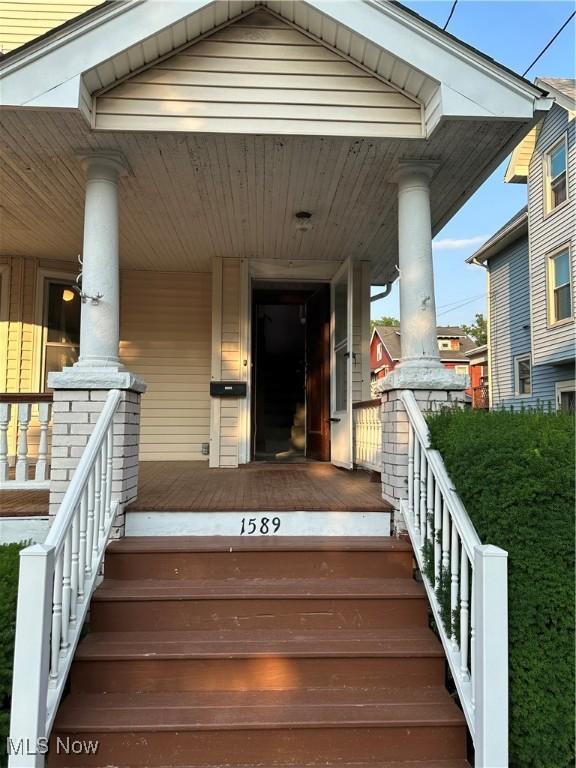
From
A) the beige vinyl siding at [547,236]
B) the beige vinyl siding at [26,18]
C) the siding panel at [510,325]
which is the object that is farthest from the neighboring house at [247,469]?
the siding panel at [510,325]

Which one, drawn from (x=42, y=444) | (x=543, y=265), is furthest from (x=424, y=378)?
(x=543, y=265)

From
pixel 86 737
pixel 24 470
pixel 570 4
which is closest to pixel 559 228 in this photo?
pixel 570 4

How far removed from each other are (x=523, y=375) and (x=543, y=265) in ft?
10.0

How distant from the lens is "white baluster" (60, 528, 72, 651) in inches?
84.0

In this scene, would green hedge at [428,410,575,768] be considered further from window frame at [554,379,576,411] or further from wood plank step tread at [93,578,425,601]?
window frame at [554,379,576,411]

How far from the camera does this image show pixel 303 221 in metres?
4.53

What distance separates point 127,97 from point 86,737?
11.0 feet

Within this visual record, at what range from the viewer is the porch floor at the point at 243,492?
10.2 ft

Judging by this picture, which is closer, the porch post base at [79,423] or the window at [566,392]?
the porch post base at [79,423]

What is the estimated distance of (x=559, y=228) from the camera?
32.4 feet

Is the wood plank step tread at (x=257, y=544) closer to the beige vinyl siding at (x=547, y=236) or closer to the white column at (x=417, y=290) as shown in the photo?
the white column at (x=417, y=290)

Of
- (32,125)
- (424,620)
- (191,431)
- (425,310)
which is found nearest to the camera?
(424,620)

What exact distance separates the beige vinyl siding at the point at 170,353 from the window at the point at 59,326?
0.54m

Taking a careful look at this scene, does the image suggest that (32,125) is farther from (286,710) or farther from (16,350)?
(286,710)
